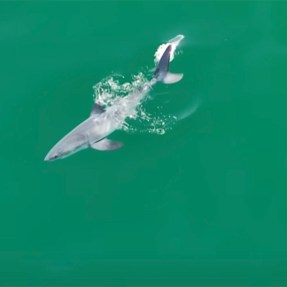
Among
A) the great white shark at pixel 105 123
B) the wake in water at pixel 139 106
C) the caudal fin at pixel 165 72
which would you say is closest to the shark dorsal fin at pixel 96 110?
the great white shark at pixel 105 123

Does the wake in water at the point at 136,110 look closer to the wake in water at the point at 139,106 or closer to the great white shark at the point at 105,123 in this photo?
the wake in water at the point at 139,106

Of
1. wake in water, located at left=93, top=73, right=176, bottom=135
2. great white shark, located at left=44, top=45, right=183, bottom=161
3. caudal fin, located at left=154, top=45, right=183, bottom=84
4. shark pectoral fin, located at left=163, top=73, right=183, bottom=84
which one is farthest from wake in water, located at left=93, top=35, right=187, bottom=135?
shark pectoral fin, located at left=163, top=73, right=183, bottom=84

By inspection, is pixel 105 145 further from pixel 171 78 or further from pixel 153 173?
pixel 171 78

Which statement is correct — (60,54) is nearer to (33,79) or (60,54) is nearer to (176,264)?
(33,79)

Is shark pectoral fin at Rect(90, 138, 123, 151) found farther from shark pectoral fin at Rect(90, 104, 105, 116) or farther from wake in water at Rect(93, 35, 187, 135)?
shark pectoral fin at Rect(90, 104, 105, 116)

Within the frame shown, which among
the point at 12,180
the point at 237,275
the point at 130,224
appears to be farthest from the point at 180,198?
the point at 12,180

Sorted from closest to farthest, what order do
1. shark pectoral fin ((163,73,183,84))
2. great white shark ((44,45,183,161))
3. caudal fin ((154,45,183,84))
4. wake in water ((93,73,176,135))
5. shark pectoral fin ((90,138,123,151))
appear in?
great white shark ((44,45,183,161)) < shark pectoral fin ((90,138,123,151)) < caudal fin ((154,45,183,84)) < wake in water ((93,73,176,135)) < shark pectoral fin ((163,73,183,84))
